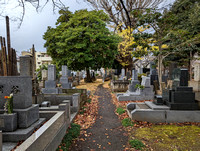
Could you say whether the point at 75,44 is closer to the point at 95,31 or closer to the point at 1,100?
the point at 95,31

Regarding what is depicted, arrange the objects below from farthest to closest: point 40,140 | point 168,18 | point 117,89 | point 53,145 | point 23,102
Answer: point 117,89
point 168,18
point 23,102
point 53,145
point 40,140

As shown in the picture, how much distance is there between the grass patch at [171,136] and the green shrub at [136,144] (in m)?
0.35

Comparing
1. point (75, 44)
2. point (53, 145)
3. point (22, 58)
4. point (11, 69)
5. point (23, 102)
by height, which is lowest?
point (53, 145)

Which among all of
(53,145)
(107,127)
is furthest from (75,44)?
(53,145)

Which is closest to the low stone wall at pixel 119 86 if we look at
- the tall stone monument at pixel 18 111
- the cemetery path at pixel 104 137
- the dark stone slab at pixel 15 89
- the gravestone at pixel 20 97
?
the cemetery path at pixel 104 137

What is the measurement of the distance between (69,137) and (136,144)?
239cm

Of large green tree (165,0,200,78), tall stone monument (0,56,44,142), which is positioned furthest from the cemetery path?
large green tree (165,0,200,78)

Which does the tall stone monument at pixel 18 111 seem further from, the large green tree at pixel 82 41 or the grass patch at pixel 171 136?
the large green tree at pixel 82 41

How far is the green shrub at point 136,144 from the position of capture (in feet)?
14.3

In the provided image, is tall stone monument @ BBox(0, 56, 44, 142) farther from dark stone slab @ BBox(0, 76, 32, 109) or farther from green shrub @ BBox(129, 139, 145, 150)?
green shrub @ BBox(129, 139, 145, 150)

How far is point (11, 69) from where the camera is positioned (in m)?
5.96

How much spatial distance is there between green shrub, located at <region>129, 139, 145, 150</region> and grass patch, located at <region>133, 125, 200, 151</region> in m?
0.35

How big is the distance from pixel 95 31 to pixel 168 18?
1062cm

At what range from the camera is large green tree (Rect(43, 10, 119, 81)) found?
19062mm
